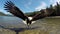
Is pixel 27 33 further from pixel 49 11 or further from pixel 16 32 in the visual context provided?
pixel 49 11

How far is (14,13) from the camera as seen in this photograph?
20.3ft

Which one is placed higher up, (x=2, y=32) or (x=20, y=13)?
(x=20, y=13)

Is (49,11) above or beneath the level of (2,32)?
above

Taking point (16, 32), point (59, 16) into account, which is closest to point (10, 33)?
point (16, 32)

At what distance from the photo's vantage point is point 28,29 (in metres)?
8.38

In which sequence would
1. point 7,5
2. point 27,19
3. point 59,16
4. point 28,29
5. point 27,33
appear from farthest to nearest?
point 59,16 → point 28,29 → point 27,33 → point 27,19 → point 7,5

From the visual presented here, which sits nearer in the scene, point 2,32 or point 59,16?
point 2,32

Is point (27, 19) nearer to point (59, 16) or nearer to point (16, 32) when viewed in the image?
point (16, 32)

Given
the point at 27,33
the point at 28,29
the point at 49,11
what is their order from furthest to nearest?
the point at 28,29 < the point at 27,33 < the point at 49,11

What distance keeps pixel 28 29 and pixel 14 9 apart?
8.19 ft

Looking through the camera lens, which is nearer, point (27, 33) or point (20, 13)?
point (20, 13)

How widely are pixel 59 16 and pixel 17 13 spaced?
1101 cm

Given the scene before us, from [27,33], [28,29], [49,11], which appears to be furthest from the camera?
[28,29]

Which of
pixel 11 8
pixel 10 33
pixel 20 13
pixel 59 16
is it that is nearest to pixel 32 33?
pixel 10 33
